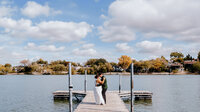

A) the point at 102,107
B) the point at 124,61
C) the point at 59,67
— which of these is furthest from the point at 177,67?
the point at 102,107

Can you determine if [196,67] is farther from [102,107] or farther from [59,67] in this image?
[102,107]

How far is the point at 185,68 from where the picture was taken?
111688mm

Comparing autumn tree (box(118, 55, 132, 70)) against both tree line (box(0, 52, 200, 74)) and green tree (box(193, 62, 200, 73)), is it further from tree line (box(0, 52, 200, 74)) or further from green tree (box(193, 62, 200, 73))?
green tree (box(193, 62, 200, 73))

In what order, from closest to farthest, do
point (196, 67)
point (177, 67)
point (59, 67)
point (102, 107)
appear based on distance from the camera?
point (102, 107) → point (196, 67) → point (59, 67) → point (177, 67)

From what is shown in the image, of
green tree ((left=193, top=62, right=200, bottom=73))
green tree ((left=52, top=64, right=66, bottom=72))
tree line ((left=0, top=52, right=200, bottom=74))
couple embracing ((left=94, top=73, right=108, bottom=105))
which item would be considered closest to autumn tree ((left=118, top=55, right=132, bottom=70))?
tree line ((left=0, top=52, right=200, bottom=74))

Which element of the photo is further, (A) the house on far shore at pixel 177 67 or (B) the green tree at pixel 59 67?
(A) the house on far shore at pixel 177 67

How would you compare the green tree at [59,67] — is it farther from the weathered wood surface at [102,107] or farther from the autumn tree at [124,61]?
the weathered wood surface at [102,107]

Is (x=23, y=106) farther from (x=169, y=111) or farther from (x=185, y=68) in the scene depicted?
(x=185, y=68)

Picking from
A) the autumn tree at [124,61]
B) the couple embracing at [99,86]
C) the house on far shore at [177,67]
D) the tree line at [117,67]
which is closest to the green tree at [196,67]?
the tree line at [117,67]

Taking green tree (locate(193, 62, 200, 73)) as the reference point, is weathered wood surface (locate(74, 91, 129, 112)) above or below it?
below

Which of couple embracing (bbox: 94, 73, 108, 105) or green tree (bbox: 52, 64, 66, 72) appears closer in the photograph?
couple embracing (bbox: 94, 73, 108, 105)

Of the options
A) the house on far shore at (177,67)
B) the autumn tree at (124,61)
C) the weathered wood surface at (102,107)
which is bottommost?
the weathered wood surface at (102,107)

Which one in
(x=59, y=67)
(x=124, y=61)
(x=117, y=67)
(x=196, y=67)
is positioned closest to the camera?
(x=196, y=67)

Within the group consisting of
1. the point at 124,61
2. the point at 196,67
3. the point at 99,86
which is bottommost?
the point at 196,67
